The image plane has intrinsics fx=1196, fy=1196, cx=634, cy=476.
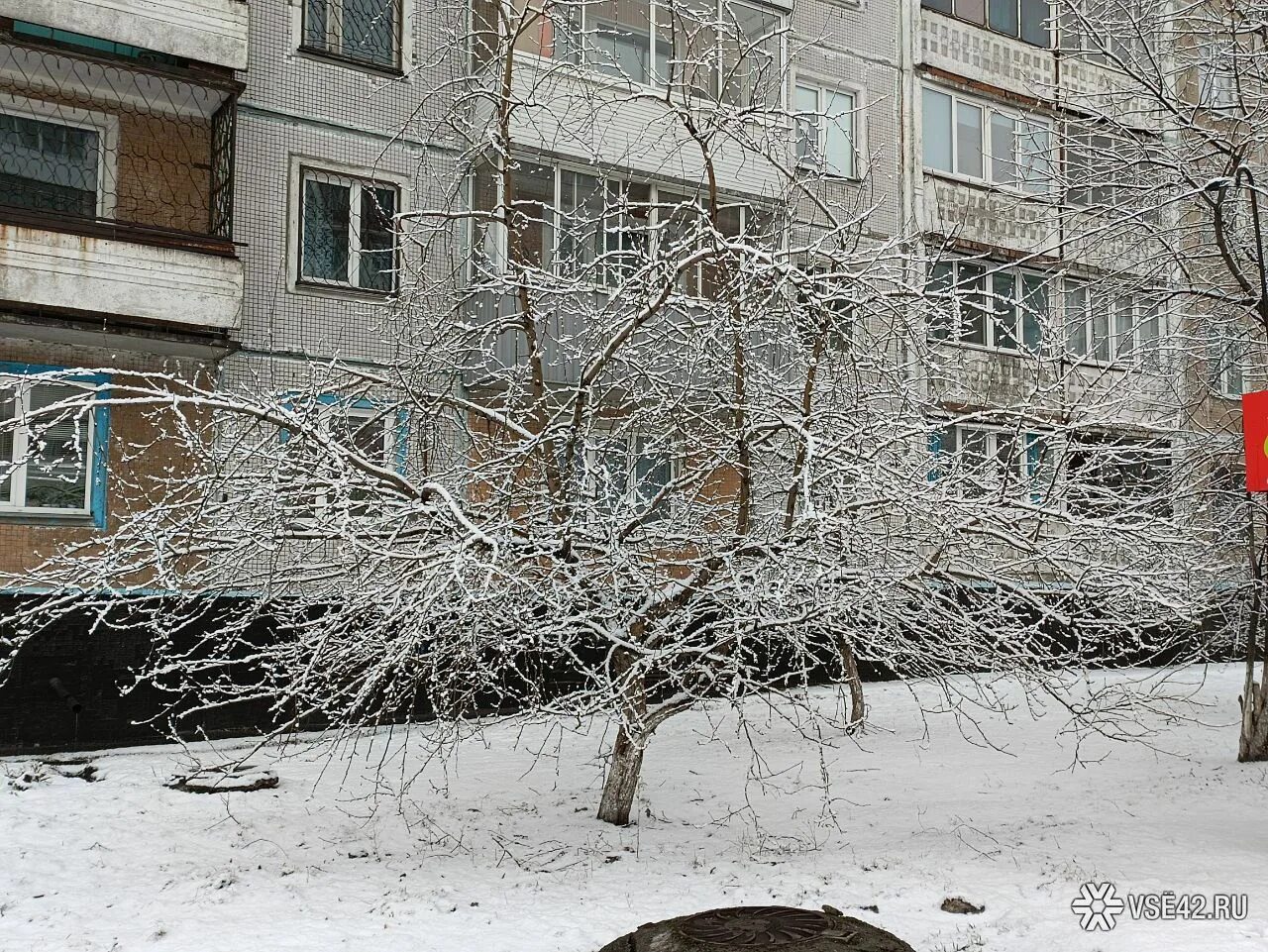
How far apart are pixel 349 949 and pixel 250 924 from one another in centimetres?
75

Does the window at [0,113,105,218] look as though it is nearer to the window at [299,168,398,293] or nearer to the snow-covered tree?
the window at [299,168,398,293]

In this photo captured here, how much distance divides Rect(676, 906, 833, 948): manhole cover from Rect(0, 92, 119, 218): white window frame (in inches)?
409

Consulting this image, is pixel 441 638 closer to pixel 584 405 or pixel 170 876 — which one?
pixel 584 405

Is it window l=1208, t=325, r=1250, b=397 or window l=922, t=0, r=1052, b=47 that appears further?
window l=922, t=0, r=1052, b=47

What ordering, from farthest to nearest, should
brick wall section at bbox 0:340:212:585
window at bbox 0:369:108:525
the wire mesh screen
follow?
1. the wire mesh screen
2. window at bbox 0:369:108:525
3. brick wall section at bbox 0:340:212:585

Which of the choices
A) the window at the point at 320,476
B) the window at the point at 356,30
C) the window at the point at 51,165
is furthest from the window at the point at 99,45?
the window at the point at 320,476

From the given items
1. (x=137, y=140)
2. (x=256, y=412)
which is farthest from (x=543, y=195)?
(x=256, y=412)

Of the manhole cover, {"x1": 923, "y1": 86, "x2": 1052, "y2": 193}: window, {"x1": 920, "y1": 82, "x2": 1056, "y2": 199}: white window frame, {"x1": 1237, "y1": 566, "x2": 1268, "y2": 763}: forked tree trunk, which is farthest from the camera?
{"x1": 923, "y1": 86, "x2": 1052, "y2": 193}: window

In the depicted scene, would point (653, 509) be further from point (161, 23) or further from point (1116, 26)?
point (161, 23)

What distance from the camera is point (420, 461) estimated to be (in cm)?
959

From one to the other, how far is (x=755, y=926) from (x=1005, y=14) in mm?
18513

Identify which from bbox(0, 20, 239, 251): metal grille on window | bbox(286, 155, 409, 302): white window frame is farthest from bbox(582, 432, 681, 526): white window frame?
bbox(0, 20, 239, 251): metal grille on window

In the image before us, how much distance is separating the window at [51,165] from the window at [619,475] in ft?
22.2

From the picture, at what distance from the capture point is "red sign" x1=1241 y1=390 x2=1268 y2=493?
6727 mm
